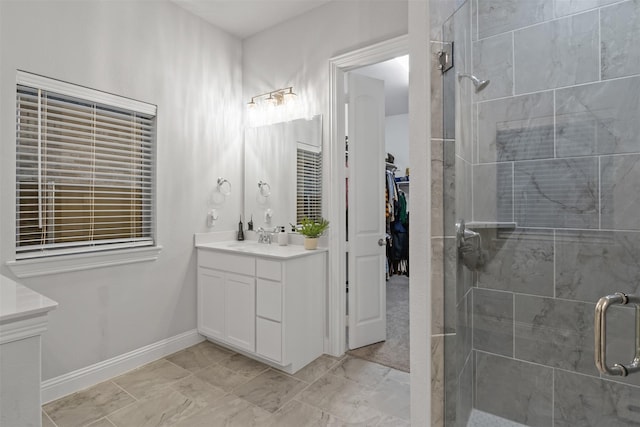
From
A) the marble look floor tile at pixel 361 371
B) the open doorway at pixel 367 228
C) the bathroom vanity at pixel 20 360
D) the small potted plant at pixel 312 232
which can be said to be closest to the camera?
the bathroom vanity at pixel 20 360

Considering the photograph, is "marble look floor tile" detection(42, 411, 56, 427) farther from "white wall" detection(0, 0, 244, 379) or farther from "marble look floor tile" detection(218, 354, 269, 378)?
"marble look floor tile" detection(218, 354, 269, 378)

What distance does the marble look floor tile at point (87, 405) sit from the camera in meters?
1.82

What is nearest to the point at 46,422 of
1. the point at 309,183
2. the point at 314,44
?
the point at 309,183

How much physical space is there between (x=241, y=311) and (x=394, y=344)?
4.46ft

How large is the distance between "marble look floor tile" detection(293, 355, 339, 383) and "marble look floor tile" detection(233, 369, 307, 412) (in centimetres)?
7

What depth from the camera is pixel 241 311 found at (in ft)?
8.13

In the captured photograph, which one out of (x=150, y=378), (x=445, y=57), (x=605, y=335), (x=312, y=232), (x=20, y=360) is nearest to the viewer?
(x=20, y=360)

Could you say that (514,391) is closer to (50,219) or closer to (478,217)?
(478,217)

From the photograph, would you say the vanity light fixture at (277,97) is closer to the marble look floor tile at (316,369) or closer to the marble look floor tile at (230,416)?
the marble look floor tile at (316,369)

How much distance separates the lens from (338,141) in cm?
265

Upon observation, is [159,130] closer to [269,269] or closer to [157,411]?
[269,269]

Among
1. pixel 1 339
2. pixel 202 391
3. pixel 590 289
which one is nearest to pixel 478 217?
pixel 590 289

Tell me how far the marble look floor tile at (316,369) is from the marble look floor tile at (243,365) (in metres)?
0.29

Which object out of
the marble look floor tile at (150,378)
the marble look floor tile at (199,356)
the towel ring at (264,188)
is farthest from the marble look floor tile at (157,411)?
the towel ring at (264,188)
